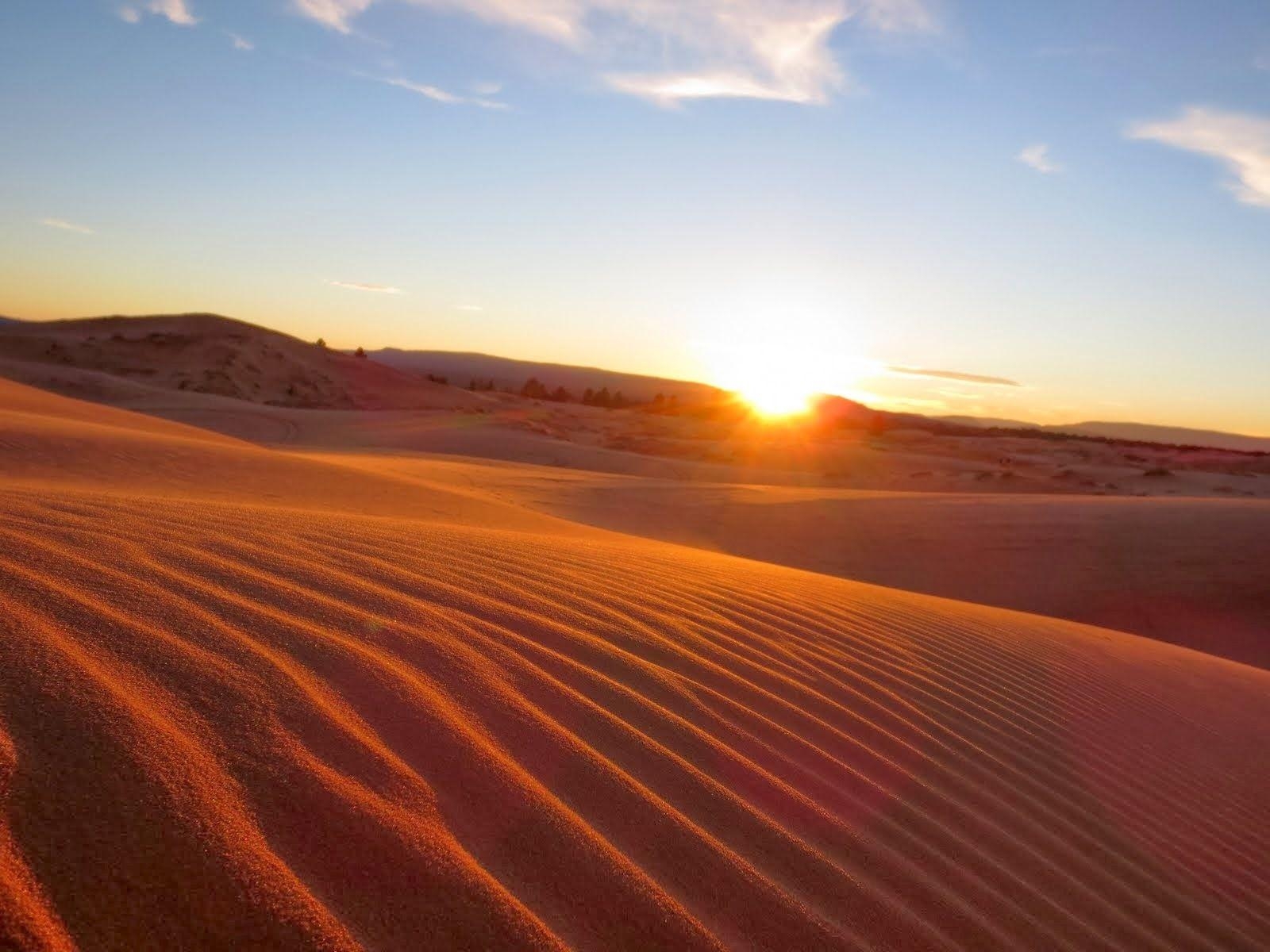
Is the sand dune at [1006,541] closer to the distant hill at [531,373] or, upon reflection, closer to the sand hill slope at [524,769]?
the sand hill slope at [524,769]

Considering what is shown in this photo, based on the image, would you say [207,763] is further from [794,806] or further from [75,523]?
[75,523]

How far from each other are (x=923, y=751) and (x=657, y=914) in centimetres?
179

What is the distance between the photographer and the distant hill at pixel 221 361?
34125 millimetres

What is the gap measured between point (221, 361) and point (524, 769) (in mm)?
37301

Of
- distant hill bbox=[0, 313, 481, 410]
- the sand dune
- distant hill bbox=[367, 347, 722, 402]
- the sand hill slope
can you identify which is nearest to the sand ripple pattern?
the sand hill slope

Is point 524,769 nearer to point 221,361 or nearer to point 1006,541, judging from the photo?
point 1006,541

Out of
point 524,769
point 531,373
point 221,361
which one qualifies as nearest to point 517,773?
point 524,769

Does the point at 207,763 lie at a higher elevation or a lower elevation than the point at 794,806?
higher

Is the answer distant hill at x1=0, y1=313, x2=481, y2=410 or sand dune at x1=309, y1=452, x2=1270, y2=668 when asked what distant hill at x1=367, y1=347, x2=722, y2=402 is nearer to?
distant hill at x1=0, y1=313, x2=481, y2=410

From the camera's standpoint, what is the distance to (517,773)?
7.49ft

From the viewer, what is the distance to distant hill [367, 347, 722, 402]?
107 m

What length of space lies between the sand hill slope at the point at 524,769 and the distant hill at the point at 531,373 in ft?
304

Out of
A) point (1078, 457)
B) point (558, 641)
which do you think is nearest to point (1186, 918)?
point (558, 641)

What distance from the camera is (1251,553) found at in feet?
36.3
